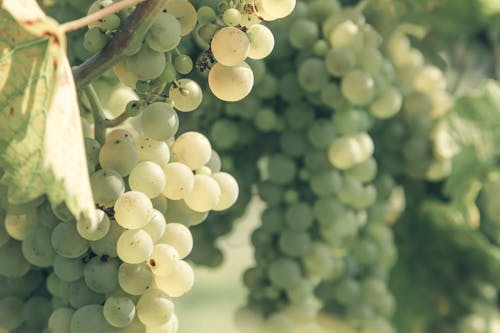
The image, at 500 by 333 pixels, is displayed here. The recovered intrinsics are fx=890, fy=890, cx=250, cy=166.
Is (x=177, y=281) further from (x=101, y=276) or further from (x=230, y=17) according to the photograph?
(x=230, y=17)

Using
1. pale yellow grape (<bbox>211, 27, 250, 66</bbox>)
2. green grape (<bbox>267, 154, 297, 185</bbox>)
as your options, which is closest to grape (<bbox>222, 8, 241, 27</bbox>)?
pale yellow grape (<bbox>211, 27, 250, 66</bbox>)

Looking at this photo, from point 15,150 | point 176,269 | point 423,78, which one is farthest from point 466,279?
point 15,150

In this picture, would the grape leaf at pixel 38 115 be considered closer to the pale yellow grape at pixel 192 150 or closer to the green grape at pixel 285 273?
the pale yellow grape at pixel 192 150

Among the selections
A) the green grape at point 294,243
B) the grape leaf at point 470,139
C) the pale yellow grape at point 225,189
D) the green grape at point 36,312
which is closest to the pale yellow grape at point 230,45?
the pale yellow grape at point 225,189

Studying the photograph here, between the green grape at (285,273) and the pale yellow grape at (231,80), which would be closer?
the pale yellow grape at (231,80)

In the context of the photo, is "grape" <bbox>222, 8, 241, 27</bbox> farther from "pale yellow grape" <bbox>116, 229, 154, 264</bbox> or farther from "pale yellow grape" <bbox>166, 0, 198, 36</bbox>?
"pale yellow grape" <bbox>116, 229, 154, 264</bbox>

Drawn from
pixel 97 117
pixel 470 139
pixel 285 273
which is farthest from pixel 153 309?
pixel 470 139
